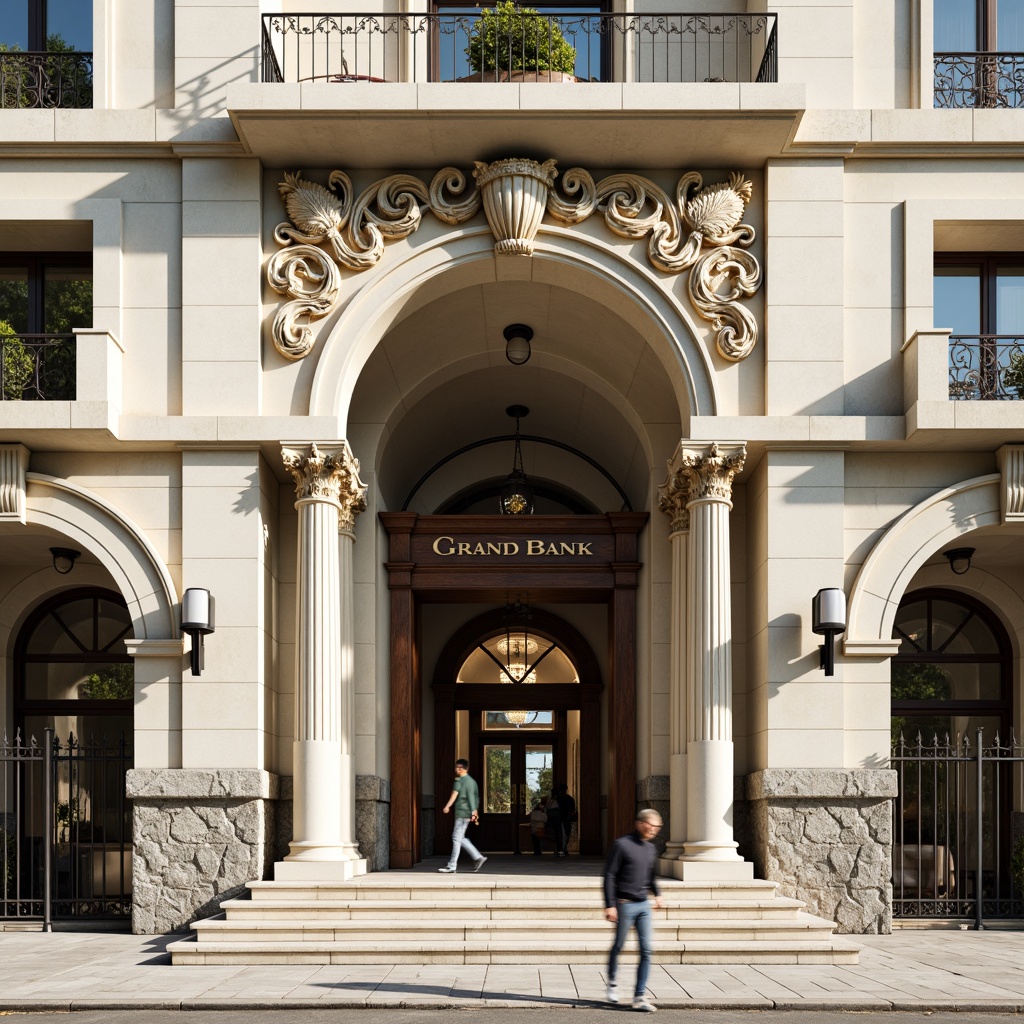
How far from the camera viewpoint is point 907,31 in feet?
55.8

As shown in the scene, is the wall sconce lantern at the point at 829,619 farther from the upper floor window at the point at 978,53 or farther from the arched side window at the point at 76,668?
the arched side window at the point at 76,668

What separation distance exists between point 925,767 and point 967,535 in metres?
3.99

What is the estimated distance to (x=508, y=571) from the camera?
66.6ft

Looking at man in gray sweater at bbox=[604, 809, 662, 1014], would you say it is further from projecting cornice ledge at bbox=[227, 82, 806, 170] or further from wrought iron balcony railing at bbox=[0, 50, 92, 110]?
wrought iron balcony railing at bbox=[0, 50, 92, 110]

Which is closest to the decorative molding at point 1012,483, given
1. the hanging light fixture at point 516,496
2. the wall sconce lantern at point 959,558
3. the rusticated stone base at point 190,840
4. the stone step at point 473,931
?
the wall sconce lantern at point 959,558

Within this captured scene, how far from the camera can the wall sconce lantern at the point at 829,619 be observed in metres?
15.5

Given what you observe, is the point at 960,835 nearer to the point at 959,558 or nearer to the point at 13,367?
the point at 959,558

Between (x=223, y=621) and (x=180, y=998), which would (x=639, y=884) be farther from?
(x=223, y=621)

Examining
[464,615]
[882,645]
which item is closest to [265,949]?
[882,645]

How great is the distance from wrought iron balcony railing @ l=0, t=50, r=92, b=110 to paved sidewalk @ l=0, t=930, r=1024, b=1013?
9884 millimetres

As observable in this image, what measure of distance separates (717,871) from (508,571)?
6.22 m

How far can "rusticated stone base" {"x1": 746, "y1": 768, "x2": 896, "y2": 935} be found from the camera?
15.7 meters

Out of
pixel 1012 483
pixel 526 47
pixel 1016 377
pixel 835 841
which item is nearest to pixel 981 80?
pixel 1016 377

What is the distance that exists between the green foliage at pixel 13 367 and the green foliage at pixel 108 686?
4631mm
